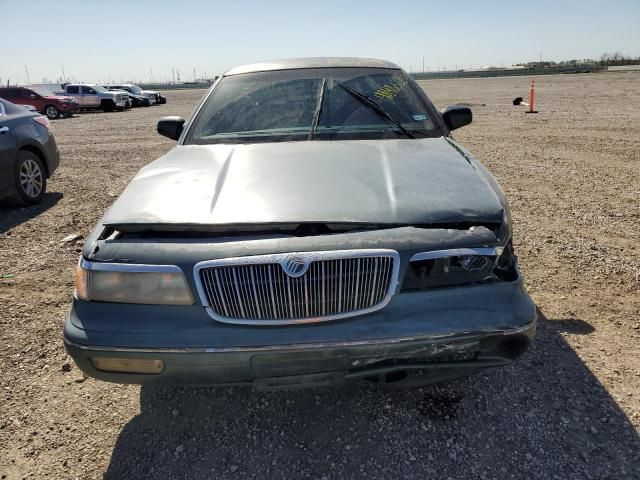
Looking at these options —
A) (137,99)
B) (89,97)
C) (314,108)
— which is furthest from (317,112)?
(137,99)

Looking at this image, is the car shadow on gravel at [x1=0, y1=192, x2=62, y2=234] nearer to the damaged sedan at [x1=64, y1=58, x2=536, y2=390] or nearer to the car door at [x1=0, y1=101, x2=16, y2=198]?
the car door at [x1=0, y1=101, x2=16, y2=198]

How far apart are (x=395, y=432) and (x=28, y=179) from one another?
595cm

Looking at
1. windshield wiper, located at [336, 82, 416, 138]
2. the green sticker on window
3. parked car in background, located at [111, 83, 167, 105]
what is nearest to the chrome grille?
windshield wiper, located at [336, 82, 416, 138]

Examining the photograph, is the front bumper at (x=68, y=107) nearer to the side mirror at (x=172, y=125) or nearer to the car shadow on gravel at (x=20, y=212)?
the car shadow on gravel at (x=20, y=212)

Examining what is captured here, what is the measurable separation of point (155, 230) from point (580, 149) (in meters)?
8.75

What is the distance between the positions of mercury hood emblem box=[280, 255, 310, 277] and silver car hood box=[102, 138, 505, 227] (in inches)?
8.1

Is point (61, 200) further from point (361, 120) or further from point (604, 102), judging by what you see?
point (604, 102)

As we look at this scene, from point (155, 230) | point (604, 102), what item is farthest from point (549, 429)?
point (604, 102)

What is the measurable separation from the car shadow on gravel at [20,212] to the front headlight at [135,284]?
421cm

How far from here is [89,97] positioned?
25.3 meters

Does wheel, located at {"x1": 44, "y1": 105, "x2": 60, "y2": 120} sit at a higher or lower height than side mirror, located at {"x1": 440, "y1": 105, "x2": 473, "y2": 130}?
higher

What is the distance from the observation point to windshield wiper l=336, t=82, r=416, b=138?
9.83 ft

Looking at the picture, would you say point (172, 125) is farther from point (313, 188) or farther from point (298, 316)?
point (298, 316)

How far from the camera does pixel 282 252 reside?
170cm
